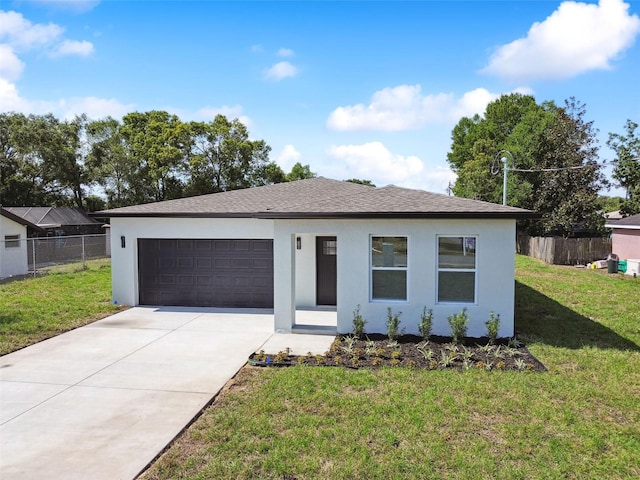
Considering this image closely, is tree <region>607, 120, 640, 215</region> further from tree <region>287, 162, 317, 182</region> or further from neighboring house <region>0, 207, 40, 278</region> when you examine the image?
tree <region>287, 162, 317, 182</region>

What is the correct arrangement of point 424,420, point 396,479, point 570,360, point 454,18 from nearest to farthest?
point 396,479
point 424,420
point 570,360
point 454,18

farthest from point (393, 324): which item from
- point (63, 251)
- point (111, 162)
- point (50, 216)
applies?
point (111, 162)

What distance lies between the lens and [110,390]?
6.04 m

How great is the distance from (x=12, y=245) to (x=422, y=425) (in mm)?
19955

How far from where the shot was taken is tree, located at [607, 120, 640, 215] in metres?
26.7

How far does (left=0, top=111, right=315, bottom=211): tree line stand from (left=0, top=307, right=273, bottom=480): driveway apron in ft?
83.7

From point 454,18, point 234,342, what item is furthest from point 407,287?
point 454,18

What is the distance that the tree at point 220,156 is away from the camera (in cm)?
3375

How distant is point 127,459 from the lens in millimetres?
4277

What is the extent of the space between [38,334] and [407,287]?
750 centimetres

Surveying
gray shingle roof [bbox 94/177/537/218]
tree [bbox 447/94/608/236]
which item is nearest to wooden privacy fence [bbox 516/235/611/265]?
tree [bbox 447/94/608/236]

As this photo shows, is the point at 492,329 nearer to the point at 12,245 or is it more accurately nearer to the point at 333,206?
the point at 333,206

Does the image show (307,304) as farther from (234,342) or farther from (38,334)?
(38,334)

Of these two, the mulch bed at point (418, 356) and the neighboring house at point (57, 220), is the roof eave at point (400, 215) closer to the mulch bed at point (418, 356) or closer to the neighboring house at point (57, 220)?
the mulch bed at point (418, 356)
